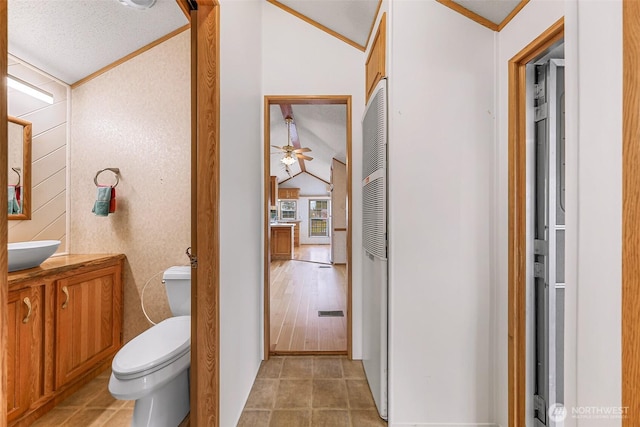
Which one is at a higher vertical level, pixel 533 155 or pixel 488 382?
pixel 533 155

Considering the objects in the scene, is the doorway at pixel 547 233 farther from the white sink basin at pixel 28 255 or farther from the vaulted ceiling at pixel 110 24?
the white sink basin at pixel 28 255

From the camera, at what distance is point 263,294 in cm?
240

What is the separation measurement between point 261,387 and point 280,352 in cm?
47

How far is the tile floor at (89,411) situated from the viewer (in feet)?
5.56

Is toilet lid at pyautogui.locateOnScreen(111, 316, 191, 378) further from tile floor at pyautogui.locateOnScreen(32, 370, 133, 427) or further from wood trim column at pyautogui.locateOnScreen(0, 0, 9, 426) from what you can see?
wood trim column at pyautogui.locateOnScreen(0, 0, 9, 426)

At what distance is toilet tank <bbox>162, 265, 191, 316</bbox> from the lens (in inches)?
80.4

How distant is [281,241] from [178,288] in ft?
18.5

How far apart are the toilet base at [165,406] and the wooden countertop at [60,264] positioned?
3.01 ft

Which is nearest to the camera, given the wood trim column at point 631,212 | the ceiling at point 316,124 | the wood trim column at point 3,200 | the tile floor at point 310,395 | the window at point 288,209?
the wood trim column at point 3,200

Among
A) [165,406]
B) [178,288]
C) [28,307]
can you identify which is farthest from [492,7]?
[28,307]

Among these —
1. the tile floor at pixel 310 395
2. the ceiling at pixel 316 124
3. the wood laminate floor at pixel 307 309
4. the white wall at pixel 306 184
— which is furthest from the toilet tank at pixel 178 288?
the white wall at pixel 306 184

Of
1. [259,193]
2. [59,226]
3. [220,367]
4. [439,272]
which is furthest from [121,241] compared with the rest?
[439,272]

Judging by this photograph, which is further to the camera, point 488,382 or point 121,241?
point 121,241

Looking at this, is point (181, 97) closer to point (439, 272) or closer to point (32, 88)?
point (32, 88)
